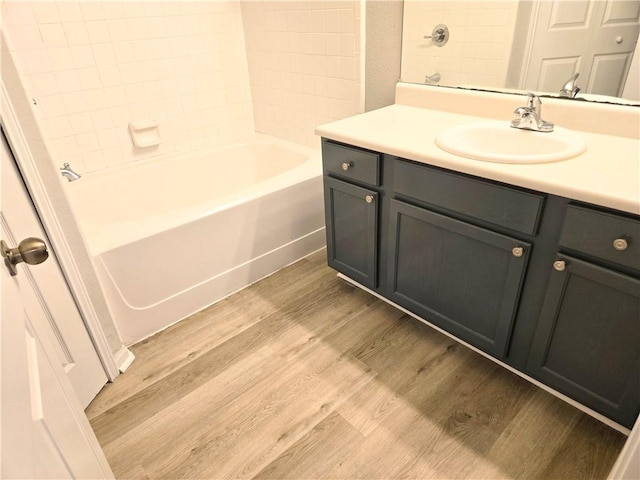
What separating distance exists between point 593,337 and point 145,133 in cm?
232

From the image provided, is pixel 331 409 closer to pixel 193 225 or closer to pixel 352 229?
pixel 352 229

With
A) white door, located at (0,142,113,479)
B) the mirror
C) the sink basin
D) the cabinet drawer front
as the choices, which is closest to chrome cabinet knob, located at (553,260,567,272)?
the cabinet drawer front

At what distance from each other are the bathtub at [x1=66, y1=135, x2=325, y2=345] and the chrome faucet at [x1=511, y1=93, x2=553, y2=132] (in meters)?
1.04

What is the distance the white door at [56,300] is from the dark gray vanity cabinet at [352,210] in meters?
1.05

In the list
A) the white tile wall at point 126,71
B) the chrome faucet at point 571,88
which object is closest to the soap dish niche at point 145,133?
the white tile wall at point 126,71

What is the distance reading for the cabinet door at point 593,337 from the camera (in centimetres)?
108

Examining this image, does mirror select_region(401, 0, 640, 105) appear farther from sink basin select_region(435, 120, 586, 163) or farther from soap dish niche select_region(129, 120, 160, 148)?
soap dish niche select_region(129, 120, 160, 148)

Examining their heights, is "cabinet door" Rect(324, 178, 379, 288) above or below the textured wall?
below

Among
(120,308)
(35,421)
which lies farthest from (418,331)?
(35,421)

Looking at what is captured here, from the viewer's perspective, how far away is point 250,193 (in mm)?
1984

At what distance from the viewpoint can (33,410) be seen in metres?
0.63

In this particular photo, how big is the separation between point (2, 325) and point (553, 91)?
1741 millimetres

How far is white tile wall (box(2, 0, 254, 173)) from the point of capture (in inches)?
77.0

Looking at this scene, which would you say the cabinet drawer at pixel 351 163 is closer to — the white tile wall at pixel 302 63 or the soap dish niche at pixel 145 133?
the white tile wall at pixel 302 63
